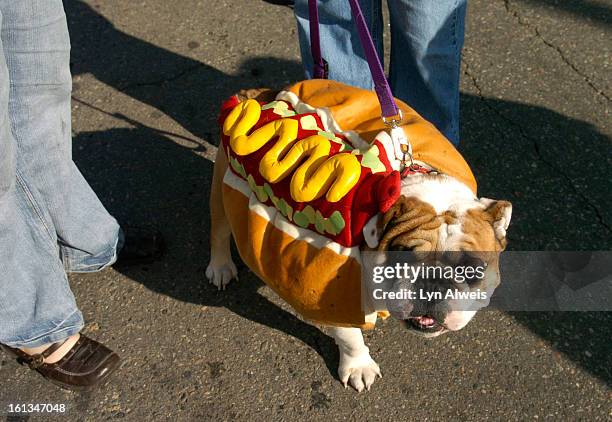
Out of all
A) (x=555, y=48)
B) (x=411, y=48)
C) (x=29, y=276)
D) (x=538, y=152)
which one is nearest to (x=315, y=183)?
(x=411, y=48)

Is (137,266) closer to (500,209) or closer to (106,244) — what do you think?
(106,244)

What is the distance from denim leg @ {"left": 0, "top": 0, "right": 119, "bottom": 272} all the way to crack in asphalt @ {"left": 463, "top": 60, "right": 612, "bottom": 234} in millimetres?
2158

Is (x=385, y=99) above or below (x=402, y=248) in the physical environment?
above

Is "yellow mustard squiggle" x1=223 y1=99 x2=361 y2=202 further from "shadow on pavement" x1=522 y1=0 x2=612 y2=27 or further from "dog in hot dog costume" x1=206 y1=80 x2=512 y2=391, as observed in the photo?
"shadow on pavement" x1=522 y1=0 x2=612 y2=27

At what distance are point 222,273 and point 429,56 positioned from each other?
→ 52.4 inches

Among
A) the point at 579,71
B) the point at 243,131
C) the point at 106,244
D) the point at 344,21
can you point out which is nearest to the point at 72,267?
the point at 106,244

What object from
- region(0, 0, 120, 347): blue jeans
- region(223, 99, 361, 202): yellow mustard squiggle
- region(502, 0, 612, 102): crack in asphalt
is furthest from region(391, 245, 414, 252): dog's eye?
region(502, 0, 612, 102): crack in asphalt

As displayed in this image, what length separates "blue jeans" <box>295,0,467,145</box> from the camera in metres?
2.71

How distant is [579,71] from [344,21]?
67.9 inches

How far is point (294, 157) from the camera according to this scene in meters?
2.12

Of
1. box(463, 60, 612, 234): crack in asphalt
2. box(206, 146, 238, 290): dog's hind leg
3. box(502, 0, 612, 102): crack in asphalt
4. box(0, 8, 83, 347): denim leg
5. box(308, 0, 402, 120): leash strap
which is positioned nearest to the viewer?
box(308, 0, 402, 120): leash strap

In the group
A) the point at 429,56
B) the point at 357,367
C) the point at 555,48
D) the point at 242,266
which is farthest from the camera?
the point at 555,48

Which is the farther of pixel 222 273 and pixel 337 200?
pixel 222 273

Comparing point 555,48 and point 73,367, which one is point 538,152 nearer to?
point 555,48
